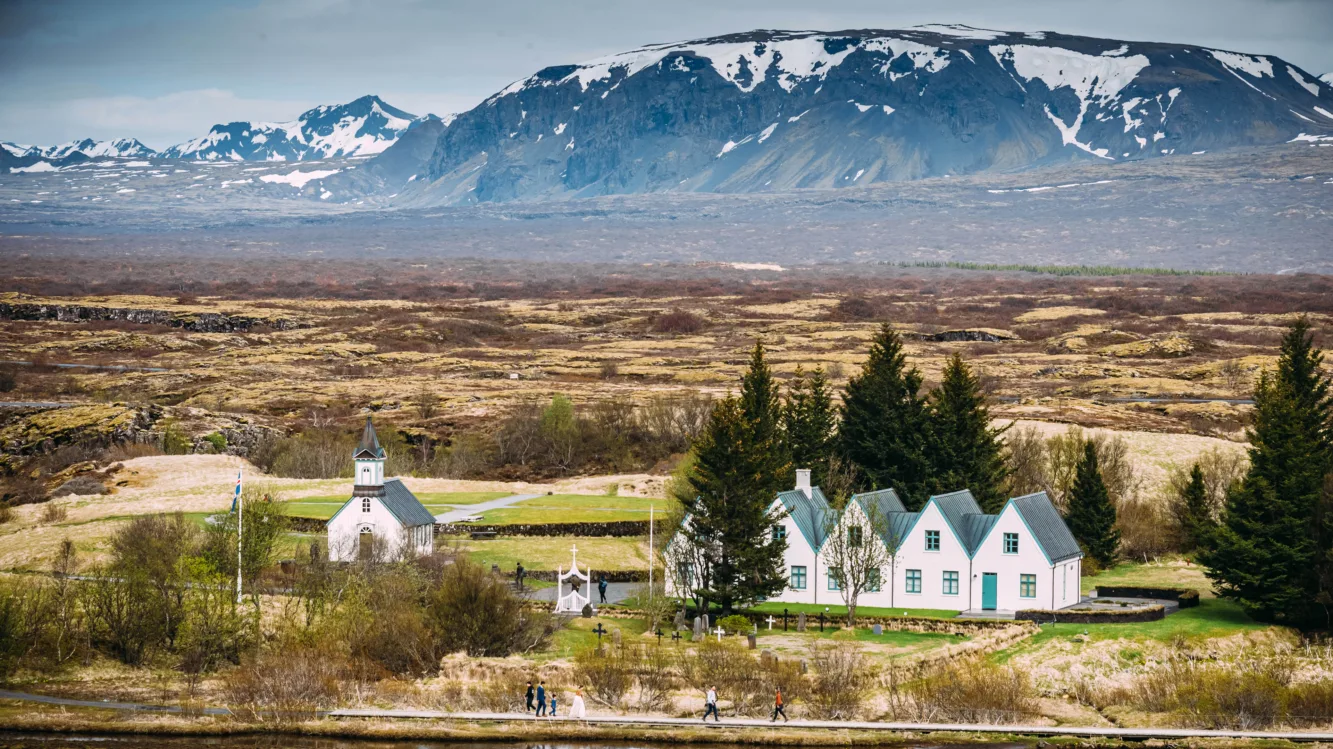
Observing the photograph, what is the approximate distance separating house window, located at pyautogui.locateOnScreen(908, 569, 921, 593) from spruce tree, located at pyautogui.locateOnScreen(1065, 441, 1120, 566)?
42.7 feet

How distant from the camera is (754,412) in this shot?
282 ft

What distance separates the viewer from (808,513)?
75.1 m

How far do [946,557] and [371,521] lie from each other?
23608 mm

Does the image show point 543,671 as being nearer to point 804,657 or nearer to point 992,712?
point 804,657

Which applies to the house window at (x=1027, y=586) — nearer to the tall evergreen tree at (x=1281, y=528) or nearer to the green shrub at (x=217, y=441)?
the tall evergreen tree at (x=1281, y=528)

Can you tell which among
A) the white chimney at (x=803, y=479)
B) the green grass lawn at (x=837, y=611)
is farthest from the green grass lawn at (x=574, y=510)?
the green grass lawn at (x=837, y=611)

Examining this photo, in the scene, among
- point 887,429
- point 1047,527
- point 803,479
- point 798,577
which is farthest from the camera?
point 887,429

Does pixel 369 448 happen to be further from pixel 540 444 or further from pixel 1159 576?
pixel 540 444

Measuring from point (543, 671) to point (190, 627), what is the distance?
13.3 m

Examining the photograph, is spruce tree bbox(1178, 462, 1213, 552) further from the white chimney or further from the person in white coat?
the person in white coat

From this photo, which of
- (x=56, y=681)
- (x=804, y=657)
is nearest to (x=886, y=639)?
(x=804, y=657)

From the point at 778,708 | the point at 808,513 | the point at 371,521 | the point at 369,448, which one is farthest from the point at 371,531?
the point at 778,708

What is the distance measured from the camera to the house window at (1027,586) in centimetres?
7088

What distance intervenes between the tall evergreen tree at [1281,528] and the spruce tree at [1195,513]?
5.52 meters
